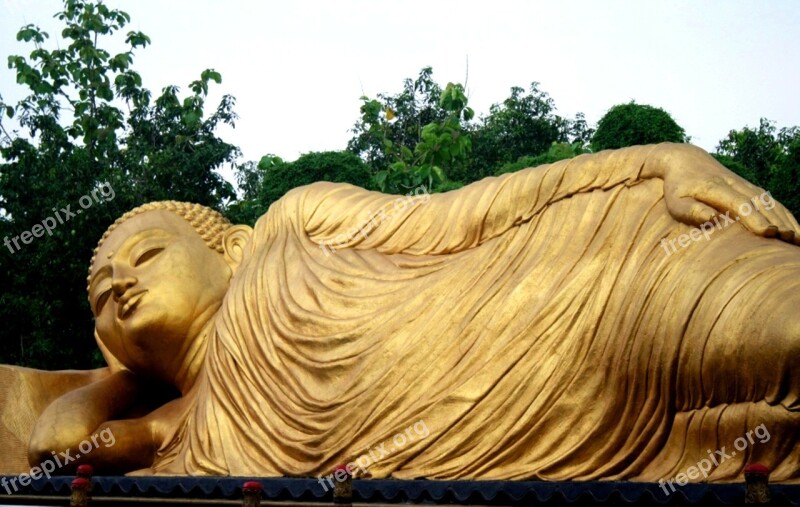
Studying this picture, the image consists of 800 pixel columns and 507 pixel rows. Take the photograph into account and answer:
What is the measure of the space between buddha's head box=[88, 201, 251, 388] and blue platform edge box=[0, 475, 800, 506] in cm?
94

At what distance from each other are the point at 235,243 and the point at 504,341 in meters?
1.88

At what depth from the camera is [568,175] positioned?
505 centimetres

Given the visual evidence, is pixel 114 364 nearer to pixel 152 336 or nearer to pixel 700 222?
pixel 152 336

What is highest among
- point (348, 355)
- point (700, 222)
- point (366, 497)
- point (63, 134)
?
point (63, 134)

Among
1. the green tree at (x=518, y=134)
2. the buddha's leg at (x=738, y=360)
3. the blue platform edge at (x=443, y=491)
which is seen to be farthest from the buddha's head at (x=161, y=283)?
the green tree at (x=518, y=134)

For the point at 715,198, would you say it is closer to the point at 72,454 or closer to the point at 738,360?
the point at 738,360

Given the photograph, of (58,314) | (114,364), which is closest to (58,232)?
(58,314)

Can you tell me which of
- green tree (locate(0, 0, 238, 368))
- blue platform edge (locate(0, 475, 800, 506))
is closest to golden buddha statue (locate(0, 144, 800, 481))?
blue platform edge (locate(0, 475, 800, 506))

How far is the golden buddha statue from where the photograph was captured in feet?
14.2

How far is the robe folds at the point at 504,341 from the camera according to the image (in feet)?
14.0

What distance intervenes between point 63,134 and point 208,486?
298 inches

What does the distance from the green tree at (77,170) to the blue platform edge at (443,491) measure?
4.78 meters

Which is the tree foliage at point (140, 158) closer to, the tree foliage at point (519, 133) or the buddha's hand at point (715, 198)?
the tree foliage at point (519, 133)

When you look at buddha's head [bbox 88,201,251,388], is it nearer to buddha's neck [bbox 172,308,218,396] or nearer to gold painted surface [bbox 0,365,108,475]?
buddha's neck [bbox 172,308,218,396]
